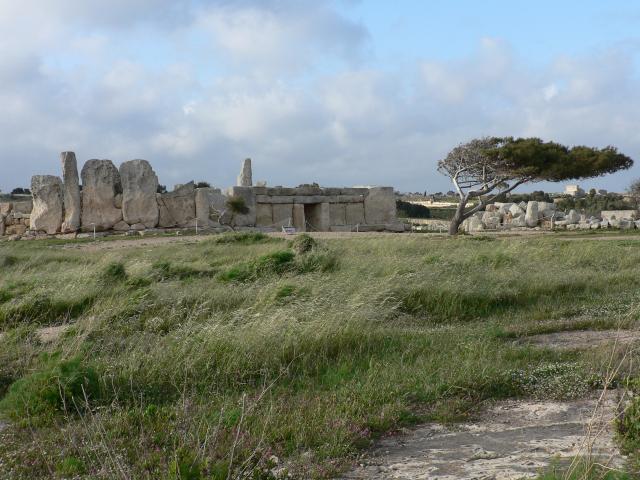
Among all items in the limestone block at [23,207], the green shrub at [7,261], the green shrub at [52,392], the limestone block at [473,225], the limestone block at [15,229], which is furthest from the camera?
the limestone block at [473,225]

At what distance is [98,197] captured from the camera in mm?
26203

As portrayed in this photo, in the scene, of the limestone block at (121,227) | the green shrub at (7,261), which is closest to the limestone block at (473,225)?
the limestone block at (121,227)

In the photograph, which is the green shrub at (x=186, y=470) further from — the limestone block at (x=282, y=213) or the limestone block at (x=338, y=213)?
the limestone block at (x=338, y=213)

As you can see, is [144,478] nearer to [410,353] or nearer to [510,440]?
[510,440]

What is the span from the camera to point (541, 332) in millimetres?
7816

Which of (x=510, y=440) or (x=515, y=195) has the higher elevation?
(x=515, y=195)

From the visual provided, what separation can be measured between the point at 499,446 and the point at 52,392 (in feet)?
10.8

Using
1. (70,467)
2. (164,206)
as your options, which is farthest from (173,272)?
(164,206)

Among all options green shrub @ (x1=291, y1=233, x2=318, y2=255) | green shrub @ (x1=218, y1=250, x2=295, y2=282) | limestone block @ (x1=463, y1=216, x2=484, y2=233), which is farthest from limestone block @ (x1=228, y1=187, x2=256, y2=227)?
green shrub @ (x1=218, y1=250, x2=295, y2=282)

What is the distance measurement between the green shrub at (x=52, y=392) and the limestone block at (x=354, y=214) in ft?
85.4

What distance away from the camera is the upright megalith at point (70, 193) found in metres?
25.8

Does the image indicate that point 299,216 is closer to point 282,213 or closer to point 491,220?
point 282,213

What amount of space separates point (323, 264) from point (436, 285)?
118 inches

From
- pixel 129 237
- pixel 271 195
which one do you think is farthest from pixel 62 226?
pixel 271 195
